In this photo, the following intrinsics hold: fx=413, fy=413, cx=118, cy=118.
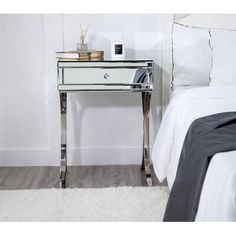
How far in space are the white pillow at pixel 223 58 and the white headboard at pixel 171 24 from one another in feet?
1.18

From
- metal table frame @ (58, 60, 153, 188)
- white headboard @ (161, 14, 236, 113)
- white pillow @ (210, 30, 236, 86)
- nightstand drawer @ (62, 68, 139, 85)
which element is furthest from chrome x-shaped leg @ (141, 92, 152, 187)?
white pillow @ (210, 30, 236, 86)

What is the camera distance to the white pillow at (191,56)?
102 inches

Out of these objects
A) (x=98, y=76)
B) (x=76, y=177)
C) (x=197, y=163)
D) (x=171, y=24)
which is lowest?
(x=76, y=177)

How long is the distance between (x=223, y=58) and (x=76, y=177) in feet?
4.07

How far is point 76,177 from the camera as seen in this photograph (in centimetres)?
282

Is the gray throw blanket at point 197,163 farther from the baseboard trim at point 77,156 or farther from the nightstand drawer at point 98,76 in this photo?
the baseboard trim at point 77,156

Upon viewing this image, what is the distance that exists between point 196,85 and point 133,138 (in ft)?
2.34

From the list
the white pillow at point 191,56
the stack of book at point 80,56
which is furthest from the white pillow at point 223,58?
the stack of book at point 80,56

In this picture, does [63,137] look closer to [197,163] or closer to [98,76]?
[98,76]

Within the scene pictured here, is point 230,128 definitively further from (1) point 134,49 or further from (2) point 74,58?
(1) point 134,49

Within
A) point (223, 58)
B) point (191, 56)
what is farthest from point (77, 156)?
point (223, 58)

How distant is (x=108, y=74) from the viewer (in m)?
2.58

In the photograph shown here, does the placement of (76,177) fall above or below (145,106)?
below
